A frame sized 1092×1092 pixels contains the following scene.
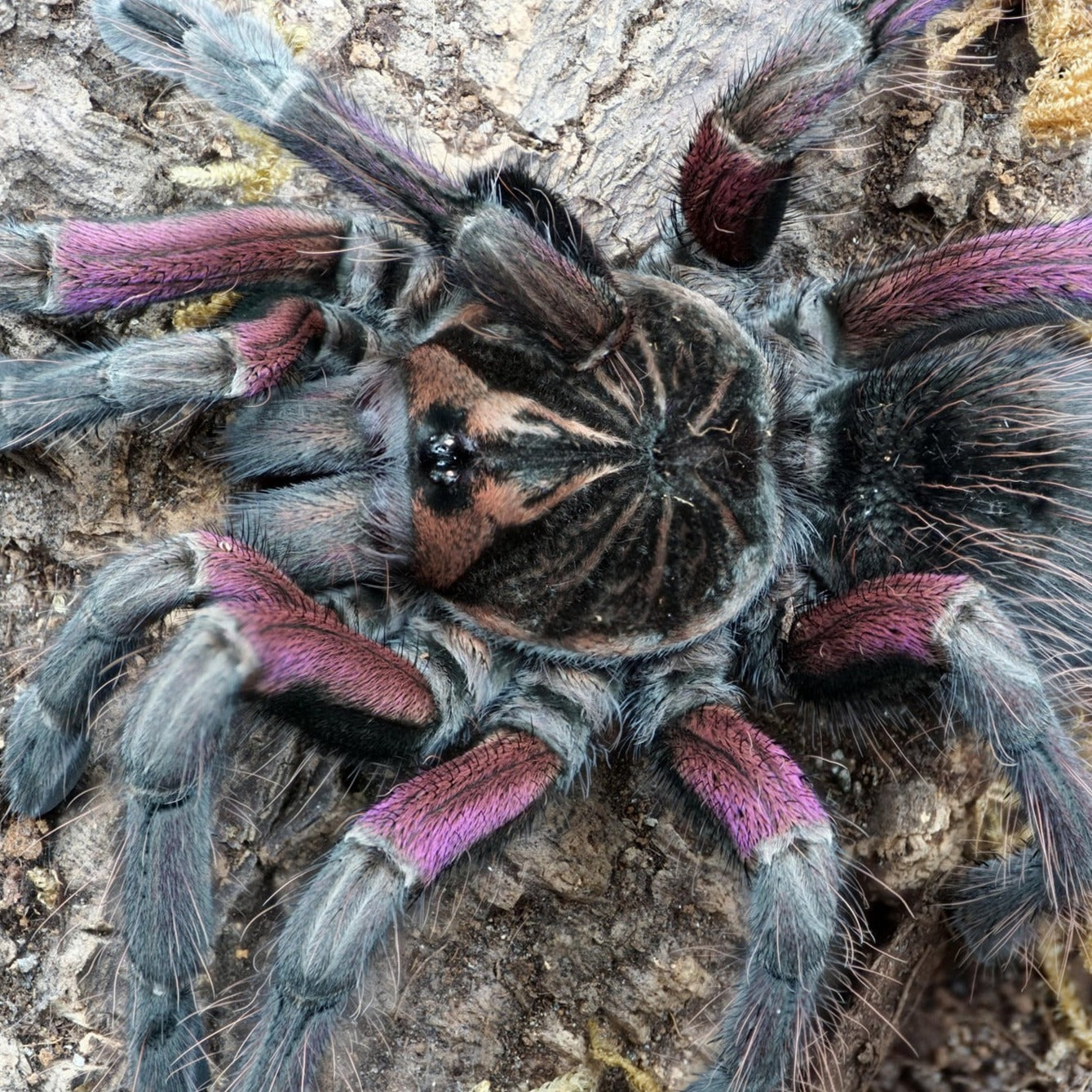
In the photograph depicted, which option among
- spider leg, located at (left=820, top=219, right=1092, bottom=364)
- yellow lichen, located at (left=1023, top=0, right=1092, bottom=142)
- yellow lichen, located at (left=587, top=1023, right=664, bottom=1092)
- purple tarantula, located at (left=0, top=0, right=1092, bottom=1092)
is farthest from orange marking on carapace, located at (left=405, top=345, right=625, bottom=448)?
yellow lichen, located at (left=1023, top=0, right=1092, bottom=142)

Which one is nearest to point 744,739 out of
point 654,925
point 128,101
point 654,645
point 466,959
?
point 654,645

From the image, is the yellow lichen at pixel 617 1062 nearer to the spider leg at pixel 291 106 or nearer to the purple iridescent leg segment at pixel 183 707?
the purple iridescent leg segment at pixel 183 707

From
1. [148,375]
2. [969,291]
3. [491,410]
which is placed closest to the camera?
[148,375]

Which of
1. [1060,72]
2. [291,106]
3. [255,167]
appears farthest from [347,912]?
[1060,72]

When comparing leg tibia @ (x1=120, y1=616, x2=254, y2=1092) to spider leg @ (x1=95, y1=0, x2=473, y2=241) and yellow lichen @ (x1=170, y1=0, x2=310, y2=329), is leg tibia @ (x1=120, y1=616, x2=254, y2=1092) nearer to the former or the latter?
spider leg @ (x1=95, y1=0, x2=473, y2=241)

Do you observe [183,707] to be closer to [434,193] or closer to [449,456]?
[449,456]

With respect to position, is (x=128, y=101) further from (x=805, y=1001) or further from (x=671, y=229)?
(x=805, y=1001)
